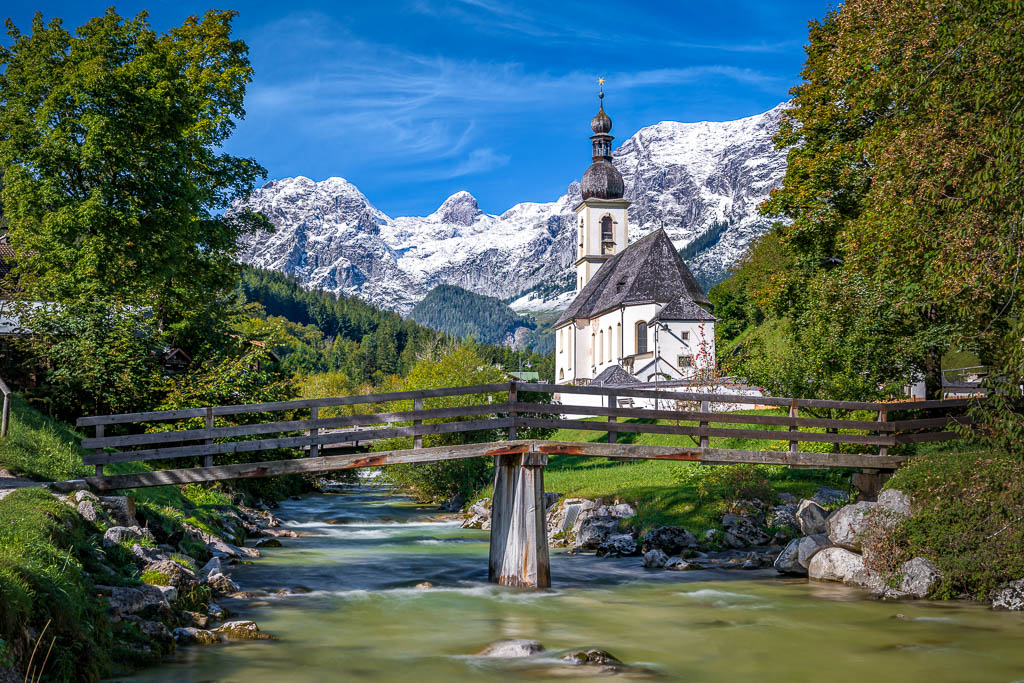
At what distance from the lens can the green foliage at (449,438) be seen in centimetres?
3750

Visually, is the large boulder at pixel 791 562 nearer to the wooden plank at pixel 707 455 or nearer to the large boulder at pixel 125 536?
the wooden plank at pixel 707 455

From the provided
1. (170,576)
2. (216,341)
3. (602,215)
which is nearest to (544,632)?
(170,576)

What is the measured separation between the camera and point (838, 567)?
1848 centimetres

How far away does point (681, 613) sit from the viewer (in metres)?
16.2

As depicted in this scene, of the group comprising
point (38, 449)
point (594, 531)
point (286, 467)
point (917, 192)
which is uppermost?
point (917, 192)

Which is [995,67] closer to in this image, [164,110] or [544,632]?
[544,632]

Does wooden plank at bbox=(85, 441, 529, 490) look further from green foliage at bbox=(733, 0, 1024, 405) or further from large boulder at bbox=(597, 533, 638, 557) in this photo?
green foliage at bbox=(733, 0, 1024, 405)

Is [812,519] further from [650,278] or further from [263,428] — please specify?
[650,278]

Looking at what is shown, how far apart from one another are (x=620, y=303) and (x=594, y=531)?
5505 cm

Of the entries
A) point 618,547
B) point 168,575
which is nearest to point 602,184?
point 618,547

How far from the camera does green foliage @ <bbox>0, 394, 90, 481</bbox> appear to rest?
1740 cm

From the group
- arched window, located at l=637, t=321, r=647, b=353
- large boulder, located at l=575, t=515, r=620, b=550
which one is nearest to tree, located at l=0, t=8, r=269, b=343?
large boulder, located at l=575, t=515, r=620, b=550

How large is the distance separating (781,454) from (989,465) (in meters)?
4.57

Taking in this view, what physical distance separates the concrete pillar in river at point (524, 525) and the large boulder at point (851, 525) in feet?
21.4
